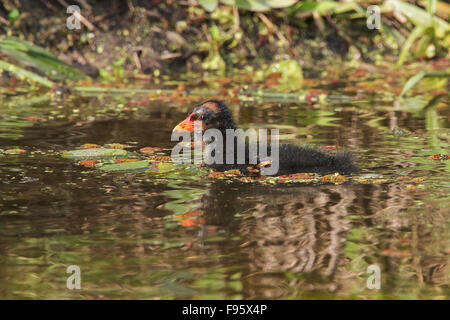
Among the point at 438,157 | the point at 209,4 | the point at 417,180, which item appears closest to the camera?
the point at 417,180

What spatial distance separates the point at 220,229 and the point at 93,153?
91.7 inches

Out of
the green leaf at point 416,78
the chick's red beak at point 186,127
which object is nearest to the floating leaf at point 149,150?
the chick's red beak at point 186,127

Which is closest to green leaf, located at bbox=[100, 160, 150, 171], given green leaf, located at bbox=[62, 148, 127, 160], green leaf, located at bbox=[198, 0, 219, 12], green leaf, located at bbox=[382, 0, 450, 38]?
green leaf, located at bbox=[62, 148, 127, 160]

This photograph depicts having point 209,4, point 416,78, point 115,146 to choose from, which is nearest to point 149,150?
point 115,146

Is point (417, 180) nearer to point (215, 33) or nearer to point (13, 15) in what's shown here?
point (215, 33)

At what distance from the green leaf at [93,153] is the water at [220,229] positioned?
13 cm

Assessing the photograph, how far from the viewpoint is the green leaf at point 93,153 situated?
6820 millimetres

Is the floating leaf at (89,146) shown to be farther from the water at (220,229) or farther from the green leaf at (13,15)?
the green leaf at (13,15)

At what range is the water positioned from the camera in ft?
13.0

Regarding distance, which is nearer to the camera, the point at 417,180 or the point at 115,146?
the point at 417,180

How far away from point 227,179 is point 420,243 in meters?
1.96

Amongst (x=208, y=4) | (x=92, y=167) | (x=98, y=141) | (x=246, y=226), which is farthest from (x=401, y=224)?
(x=208, y=4)

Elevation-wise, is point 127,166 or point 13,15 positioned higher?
point 13,15

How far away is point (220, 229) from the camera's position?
483 centimetres
